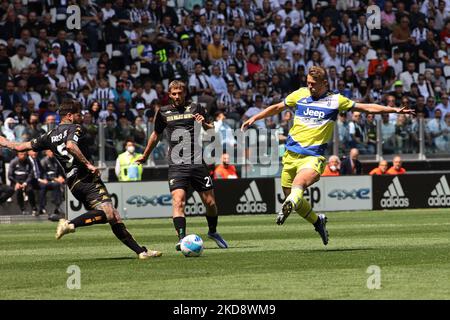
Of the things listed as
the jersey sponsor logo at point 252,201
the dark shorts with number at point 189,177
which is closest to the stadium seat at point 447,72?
the jersey sponsor logo at point 252,201

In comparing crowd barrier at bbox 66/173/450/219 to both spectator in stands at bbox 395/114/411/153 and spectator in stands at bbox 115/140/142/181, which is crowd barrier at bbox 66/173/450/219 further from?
spectator in stands at bbox 395/114/411/153

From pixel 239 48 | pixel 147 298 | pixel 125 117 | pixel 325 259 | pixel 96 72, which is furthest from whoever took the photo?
pixel 239 48

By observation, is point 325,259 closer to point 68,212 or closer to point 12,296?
point 12,296

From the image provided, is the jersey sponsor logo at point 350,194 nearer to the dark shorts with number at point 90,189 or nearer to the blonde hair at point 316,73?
the blonde hair at point 316,73

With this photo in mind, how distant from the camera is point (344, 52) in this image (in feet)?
120

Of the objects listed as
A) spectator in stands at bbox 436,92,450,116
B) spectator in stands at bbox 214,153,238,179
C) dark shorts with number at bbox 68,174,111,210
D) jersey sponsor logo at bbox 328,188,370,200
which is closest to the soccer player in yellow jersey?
dark shorts with number at bbox 68,174,111,210

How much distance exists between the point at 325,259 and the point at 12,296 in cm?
487

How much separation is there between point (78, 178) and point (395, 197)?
16.8m

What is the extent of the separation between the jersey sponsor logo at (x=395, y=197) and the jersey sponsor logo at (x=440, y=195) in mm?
766

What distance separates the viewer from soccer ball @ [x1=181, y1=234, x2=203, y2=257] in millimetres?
15414

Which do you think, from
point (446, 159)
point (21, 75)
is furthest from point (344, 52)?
point (21, 75)

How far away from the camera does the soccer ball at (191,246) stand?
50.6ft

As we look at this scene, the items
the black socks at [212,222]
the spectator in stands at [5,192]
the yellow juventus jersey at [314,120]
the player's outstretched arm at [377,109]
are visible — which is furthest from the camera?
the spectator in stands at [5,192]

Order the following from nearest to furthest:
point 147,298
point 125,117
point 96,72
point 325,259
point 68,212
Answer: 1. point 147,298
2. point 325,259
3. point 68,212
4. point 125,117
5. point 96,72
